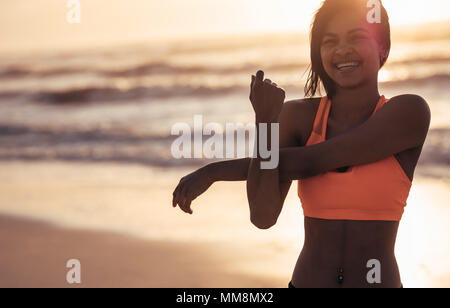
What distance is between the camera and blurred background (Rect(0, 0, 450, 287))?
18.6ft

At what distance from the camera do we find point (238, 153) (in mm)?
9445

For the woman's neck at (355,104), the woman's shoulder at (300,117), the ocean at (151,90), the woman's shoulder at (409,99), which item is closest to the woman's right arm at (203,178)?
the woman's shoulder at (300,117)

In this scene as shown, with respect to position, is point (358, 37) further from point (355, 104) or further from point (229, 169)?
point (229, 169)

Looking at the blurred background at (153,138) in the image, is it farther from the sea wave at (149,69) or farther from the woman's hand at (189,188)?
the woman's hand at (189,188)

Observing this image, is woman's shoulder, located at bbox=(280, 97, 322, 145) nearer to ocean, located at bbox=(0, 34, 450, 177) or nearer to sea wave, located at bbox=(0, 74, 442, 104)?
ocean, located at bbox=(0, 34, 450, 177)

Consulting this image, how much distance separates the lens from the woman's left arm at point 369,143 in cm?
239

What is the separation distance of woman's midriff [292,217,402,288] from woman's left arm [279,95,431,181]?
203 millimetres

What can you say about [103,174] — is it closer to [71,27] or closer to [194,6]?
[194,6]

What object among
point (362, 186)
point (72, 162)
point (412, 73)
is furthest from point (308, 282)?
point (412, 73)

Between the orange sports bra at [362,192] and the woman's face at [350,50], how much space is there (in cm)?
32

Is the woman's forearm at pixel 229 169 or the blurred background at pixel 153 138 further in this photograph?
the blurred background at pixel 153 138

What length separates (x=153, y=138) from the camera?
11406 millimetres

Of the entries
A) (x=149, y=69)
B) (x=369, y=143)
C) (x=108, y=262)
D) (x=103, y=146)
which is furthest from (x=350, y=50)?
(x=149, y=69)

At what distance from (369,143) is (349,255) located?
400 millimetres
